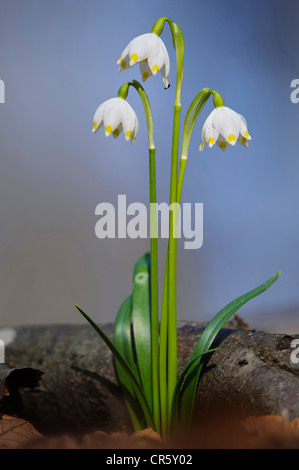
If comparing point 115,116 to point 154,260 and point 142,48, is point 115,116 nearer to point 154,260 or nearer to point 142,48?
point 142,48

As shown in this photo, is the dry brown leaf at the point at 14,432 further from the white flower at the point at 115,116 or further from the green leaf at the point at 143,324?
the white flower at the point at 115,116

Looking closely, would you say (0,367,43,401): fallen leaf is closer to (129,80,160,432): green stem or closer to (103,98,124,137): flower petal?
(129,80,160,432): green stem

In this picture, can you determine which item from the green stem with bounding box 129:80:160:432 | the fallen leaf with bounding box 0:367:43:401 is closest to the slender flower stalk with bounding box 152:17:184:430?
the green stem with bounding box 129:80:160:432

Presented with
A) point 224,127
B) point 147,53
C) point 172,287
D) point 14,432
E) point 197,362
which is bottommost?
point 14,432

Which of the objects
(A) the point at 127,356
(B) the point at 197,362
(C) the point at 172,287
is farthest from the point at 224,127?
(A) the point at 127,356

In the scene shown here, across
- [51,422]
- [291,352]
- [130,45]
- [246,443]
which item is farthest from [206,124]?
[51,422]

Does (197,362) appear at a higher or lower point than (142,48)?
lower

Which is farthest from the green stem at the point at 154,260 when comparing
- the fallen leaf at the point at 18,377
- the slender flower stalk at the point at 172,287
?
the fallen leaf at the point at 18,377
